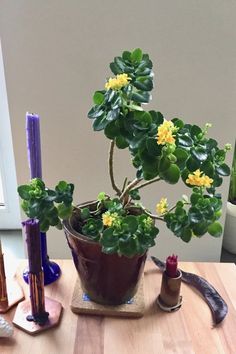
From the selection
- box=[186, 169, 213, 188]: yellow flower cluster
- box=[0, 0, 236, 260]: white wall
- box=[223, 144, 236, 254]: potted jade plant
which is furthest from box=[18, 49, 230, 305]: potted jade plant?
box=[223, 144, 236, 254]: potted jade plant

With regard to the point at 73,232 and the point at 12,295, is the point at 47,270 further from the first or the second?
the point at 73,232

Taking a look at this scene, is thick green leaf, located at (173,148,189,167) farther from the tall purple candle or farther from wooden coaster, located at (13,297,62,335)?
wooden coaster, located at (13,297,62,335)

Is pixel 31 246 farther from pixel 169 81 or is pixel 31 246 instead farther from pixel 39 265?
pixel 169 81

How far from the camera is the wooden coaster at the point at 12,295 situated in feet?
2.48

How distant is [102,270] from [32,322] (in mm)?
Result: 184

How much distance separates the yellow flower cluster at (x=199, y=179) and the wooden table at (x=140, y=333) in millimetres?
317

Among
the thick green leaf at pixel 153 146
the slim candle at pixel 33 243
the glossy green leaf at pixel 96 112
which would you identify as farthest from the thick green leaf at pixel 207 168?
the slim candle at pixel 33 243

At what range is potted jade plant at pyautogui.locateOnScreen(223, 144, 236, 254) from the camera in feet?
3.83

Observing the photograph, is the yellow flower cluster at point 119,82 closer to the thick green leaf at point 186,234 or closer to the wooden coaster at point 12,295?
the thick green leaf at point 186,234

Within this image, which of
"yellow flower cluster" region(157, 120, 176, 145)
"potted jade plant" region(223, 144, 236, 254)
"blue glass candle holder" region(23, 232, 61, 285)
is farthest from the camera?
"potted jade plant" region(223, 144, 236, 254)

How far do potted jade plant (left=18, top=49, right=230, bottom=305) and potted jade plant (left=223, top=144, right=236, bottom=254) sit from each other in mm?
529

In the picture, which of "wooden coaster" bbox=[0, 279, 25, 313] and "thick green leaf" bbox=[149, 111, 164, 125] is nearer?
"thick green leaf" bbox=[149, 111, 164, 125]

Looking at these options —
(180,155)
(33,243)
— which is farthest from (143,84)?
(33,243)

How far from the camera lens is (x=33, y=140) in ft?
2.43
